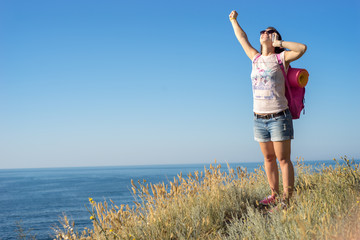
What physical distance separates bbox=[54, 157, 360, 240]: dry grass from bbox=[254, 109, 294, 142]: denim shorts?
2.13ft

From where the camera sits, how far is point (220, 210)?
419 cm

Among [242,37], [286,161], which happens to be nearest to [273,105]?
[286,161]

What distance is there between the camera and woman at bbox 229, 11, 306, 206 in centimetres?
388

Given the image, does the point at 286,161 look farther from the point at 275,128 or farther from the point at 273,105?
the point at 273,105

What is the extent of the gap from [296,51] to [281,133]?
989 mm

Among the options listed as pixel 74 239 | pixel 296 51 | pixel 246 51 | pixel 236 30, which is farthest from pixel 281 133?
pixel 74 239

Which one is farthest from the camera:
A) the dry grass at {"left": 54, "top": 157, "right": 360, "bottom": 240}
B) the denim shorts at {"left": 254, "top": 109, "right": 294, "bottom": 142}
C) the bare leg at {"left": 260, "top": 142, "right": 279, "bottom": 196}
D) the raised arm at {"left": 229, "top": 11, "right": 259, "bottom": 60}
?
the raised arm at {"left": 229, "top": 11, "right": 259, "bottom": 60}

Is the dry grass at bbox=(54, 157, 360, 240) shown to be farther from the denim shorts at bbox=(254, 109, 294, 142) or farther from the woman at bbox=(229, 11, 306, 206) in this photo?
the denim shorts at bbox=(254, 109, 294, 142)

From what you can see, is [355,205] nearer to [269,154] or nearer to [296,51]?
[269,154]

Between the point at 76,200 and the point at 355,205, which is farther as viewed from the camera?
the point at 76,200

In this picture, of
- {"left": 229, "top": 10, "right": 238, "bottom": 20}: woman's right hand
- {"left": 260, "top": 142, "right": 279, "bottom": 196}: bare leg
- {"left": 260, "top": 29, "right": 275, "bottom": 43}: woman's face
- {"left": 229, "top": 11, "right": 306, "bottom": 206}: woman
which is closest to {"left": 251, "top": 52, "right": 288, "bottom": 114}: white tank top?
{"left": 229, "top": 11, "right": 306, "bottom": 206}: woman

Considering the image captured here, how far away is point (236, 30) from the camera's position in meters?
4.63

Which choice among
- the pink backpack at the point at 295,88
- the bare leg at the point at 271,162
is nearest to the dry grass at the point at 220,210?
the bare leg at the point at 271,162

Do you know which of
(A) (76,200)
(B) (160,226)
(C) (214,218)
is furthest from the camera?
(A) (76,200)
